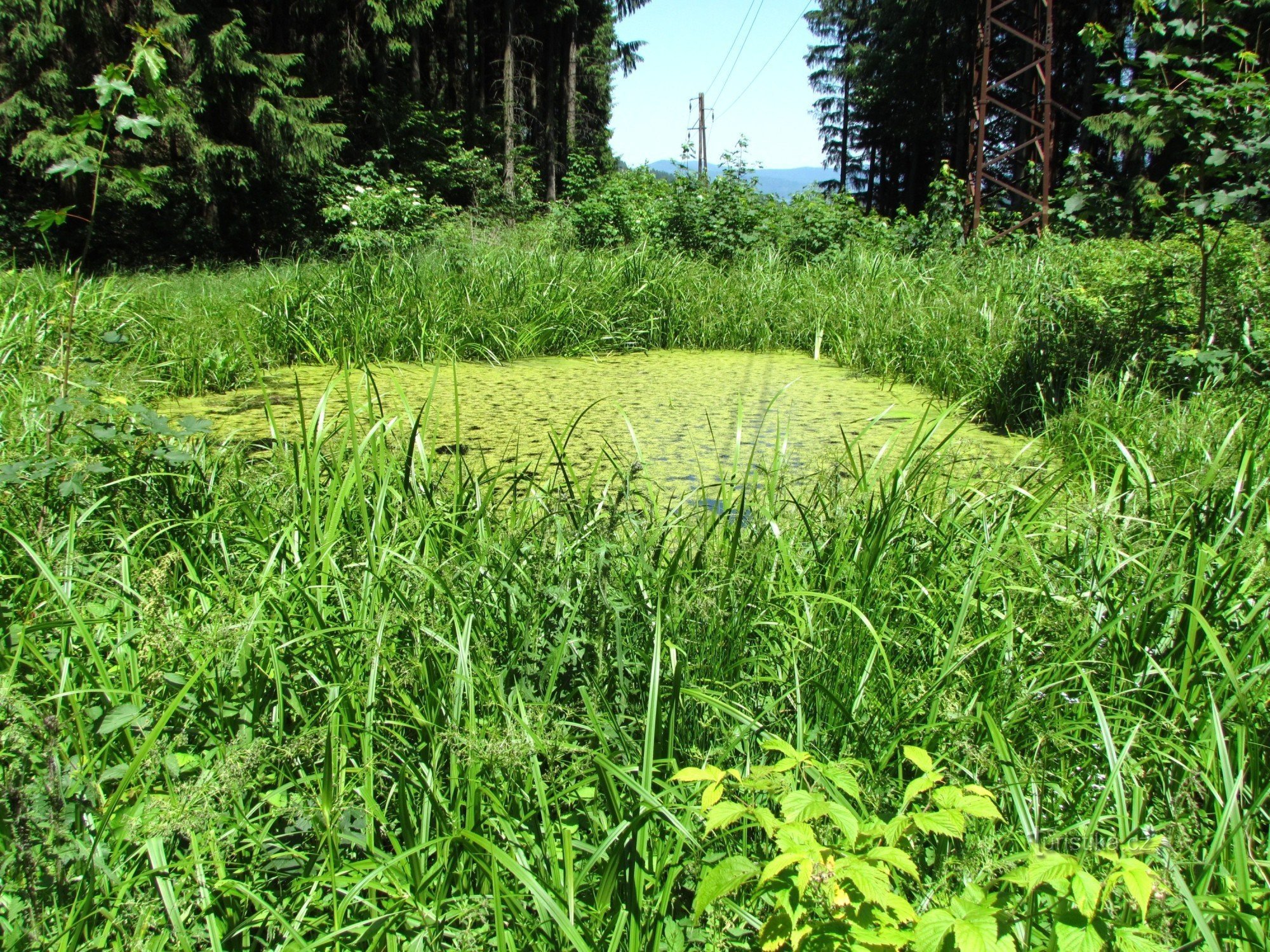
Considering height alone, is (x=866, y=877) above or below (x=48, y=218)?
below

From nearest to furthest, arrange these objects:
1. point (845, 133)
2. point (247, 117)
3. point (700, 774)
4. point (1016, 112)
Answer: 1. point (700, 774)
2. point (1016, 112)
3. point (247, 117)
4. point (845, 133)

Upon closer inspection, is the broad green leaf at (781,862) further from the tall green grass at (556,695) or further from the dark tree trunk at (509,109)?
the dark tree trunk at (509,109)

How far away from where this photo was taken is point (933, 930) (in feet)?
2.64

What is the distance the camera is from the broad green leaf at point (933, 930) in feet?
2.61

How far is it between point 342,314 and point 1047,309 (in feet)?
11.4

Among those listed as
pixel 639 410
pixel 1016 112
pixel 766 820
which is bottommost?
pixel 766 820

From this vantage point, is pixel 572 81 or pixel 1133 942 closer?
pixel 1133 942

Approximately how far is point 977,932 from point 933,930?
0.17 ft

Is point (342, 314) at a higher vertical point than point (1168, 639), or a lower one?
higher

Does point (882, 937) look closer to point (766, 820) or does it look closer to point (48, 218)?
point (766, 820)

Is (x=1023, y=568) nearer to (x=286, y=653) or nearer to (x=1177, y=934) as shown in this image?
(x=1177, y=934)

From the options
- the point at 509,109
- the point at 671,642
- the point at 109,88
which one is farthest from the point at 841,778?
the point at 509,109

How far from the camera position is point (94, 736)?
1.22 metres

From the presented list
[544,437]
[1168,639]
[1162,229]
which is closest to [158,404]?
[544,437]
